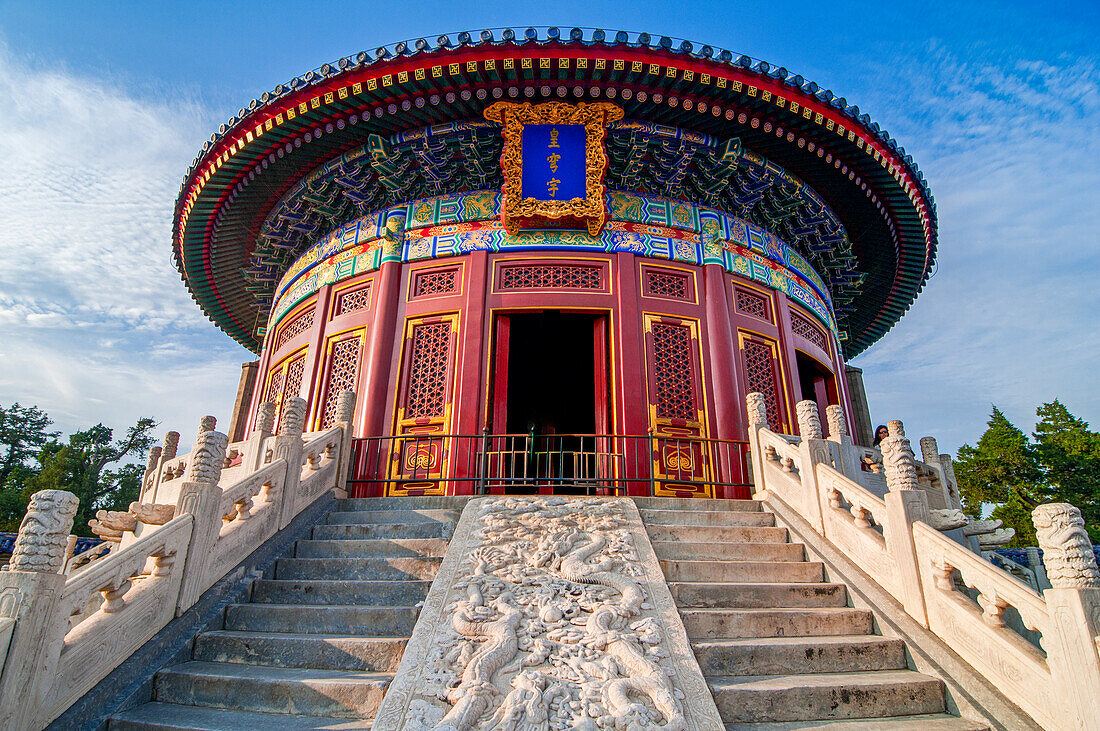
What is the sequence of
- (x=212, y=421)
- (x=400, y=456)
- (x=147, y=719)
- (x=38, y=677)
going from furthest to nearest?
(x=400, y=456) < (x=212, y=421) < (x=147, y=719) < (x=38, y=677)

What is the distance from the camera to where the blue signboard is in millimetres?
8922

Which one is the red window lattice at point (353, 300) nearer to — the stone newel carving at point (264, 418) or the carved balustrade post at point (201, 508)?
the stone newel carving at point (264, 418)

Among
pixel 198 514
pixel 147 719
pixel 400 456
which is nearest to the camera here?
pixel 147 719

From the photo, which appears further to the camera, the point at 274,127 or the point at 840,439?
the point at 274,127

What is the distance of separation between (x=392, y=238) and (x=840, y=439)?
620 centimetres

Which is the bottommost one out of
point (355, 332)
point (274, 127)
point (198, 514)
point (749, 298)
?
point (198, 514)

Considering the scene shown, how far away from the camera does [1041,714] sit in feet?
10.2

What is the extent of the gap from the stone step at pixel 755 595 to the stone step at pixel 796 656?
1.38 ft

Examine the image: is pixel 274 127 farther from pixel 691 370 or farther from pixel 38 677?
pixel 38 677

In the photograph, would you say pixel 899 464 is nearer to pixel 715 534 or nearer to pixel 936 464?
pixel 715 534

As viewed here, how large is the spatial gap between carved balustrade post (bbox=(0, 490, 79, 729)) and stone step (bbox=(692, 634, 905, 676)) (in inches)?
125

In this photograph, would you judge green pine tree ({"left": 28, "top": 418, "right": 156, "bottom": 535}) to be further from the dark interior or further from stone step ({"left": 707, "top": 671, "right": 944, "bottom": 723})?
stone step ({"left": 707, "top": 671, "right": 944, "bottom": 723})

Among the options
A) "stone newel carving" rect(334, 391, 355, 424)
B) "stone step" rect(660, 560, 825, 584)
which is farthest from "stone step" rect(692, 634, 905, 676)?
"stone newel carving" rect(334, 391, 355, 424)

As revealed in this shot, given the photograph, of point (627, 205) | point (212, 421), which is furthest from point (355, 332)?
point (627, 205)
